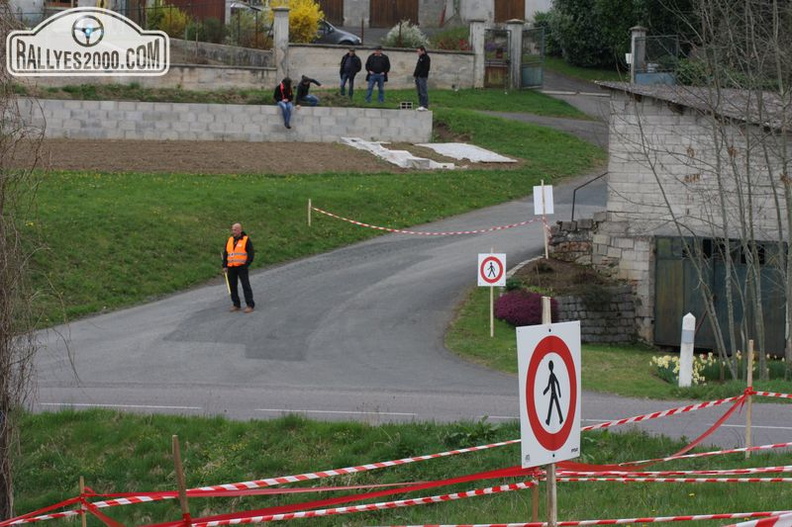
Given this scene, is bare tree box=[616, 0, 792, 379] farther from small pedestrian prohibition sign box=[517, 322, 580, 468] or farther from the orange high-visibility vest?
small pedestrian prohibition sign box=[517, 322, 580, 468]

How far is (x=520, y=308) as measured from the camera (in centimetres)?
2230

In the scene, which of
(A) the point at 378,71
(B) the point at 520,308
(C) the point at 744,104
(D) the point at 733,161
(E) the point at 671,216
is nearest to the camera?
(D) the point at 733,161

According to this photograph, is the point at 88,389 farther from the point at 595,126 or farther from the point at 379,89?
the point at 595,126

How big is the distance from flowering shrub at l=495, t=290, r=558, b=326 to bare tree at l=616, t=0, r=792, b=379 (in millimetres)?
2915

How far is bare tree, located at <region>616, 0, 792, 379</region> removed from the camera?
61.7 feet

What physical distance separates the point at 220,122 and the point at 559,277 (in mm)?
14345

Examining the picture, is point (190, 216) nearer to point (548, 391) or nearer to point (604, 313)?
point (604, 313)

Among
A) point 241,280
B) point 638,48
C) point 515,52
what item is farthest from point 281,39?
point 241,280

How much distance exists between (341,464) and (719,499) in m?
4.43

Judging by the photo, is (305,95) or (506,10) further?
(506,10)

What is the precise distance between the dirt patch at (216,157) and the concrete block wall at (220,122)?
423 millimetres

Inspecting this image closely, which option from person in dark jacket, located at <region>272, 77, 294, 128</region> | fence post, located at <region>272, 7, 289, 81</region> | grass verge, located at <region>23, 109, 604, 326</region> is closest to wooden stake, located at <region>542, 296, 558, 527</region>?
grass verge, located at <region>23, 109, 604, 326</region>

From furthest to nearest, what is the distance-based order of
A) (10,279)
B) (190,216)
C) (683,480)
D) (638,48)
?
(638,48)
(190,216)
(10,279)
(683,480)

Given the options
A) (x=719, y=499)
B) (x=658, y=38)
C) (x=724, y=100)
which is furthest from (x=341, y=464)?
(x=658, y=38)
